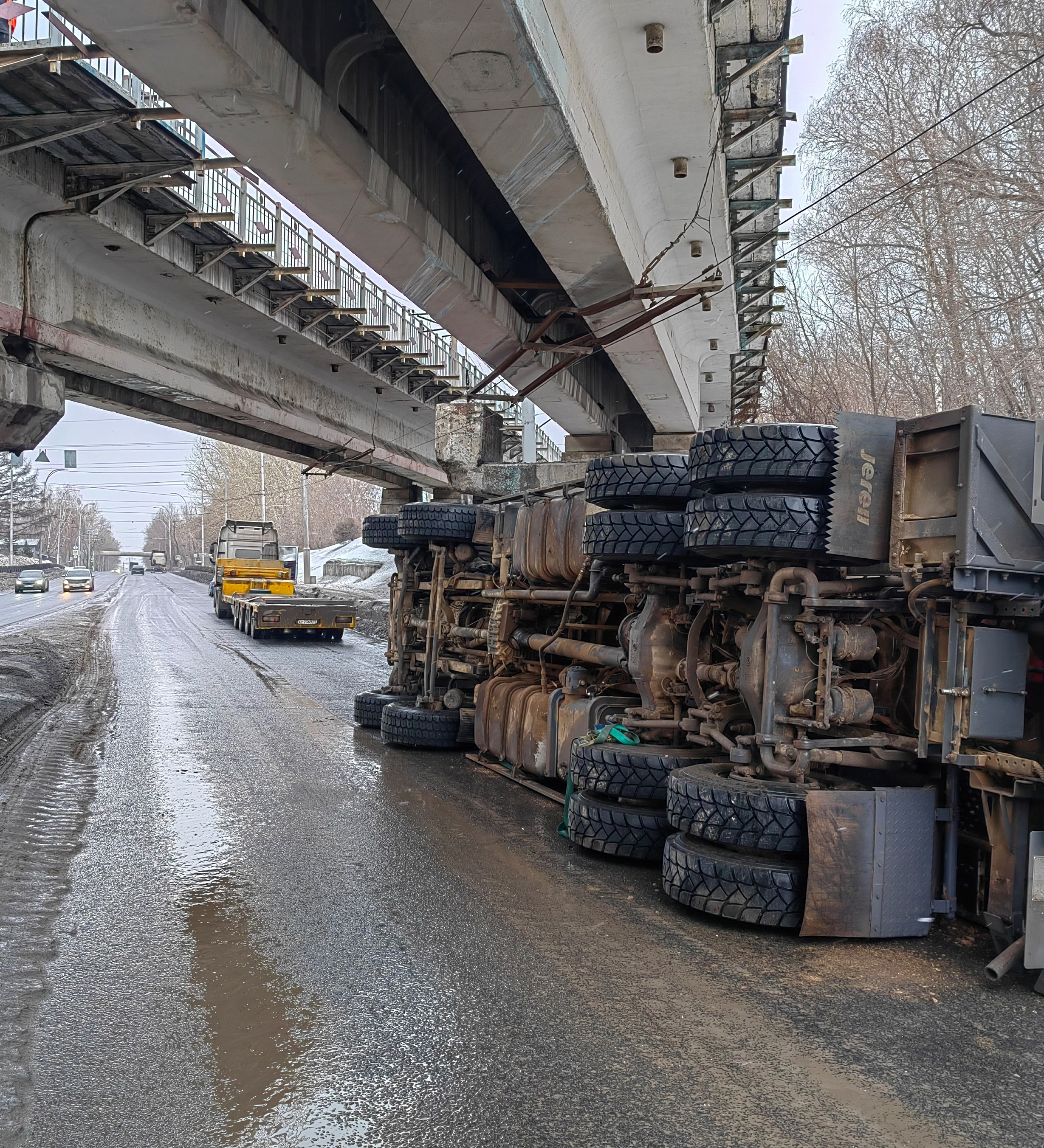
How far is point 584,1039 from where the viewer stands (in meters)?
3.85

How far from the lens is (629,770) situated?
6.45 metres

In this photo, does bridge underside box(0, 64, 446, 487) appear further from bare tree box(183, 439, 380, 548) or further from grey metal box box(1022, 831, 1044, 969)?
bare tree box(183, 439, 380, 548)

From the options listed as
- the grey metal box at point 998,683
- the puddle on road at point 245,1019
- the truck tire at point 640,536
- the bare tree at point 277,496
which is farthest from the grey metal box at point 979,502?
the bare tree at point 277,496

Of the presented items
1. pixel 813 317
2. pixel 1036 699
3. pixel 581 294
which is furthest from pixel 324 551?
pixel 1036 699

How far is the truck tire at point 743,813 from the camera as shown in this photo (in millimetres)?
5156

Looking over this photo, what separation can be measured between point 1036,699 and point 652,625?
2.63 meters

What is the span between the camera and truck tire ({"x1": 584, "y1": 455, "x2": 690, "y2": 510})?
7.29 meters

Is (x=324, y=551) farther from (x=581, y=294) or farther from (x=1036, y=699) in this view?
(x=1036, y=699)

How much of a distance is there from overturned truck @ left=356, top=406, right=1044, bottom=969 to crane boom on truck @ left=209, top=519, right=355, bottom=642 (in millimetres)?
18805

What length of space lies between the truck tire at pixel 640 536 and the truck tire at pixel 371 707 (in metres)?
5.27

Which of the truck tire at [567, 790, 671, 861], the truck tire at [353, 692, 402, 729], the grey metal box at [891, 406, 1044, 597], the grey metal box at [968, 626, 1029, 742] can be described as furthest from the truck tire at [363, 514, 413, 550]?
the grey metal box at [968, 626, 1029, 742]

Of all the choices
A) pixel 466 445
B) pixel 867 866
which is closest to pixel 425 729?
pixel 867 866

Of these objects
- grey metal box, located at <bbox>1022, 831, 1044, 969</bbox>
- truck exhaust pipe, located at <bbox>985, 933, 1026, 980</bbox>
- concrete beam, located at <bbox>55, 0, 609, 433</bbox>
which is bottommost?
truck exhaust pipe, located at <bbox>985, 933, 1026, 980</bbox>

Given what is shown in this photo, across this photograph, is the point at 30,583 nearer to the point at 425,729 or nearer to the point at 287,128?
the point at 425,729
